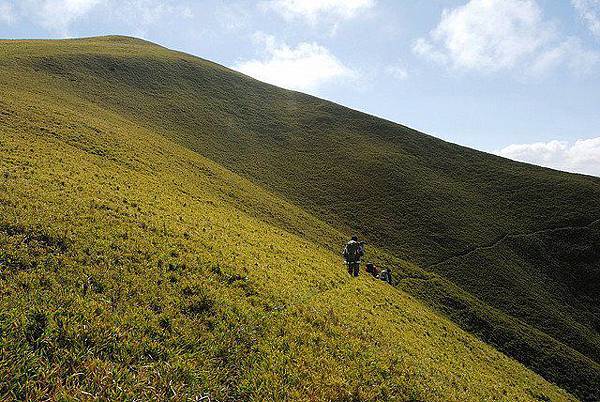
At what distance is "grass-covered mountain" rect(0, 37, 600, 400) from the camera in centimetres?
1181

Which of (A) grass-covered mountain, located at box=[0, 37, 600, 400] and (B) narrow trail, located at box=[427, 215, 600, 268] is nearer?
(A) grass-covered mountain, located at box=[0, 37, 600, 400]

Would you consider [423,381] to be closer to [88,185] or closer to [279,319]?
[279,319]

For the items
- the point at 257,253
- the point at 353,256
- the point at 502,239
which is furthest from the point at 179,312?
the point at 502,239

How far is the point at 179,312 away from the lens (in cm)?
1385

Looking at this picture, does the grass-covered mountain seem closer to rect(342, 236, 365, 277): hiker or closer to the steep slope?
the steep slope

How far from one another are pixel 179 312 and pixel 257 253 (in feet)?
34.4

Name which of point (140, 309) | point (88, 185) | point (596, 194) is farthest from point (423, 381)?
point (596, 194)

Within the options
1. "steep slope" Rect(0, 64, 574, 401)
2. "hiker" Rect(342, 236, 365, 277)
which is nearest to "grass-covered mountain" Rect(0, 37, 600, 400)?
"steep slope" Rect(0, 64, 574, 401)

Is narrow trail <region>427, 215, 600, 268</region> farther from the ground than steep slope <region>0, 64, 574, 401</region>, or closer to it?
farther from the ground

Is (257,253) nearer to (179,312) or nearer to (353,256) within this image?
(353,256)

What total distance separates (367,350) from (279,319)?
407 centimetres

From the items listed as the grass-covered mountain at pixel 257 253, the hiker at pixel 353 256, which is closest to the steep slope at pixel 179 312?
the grass-covered mountain at pixel 257 253

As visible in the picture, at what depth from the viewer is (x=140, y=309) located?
13188 millimetres

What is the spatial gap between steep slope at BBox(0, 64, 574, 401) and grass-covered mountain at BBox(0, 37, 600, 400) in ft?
→ 0.30
